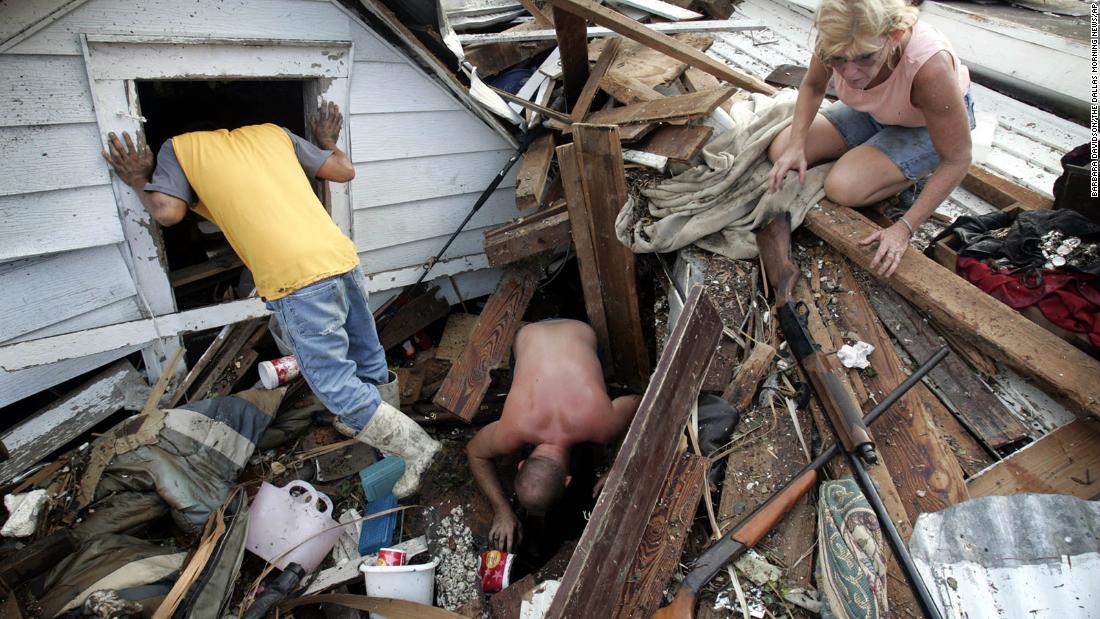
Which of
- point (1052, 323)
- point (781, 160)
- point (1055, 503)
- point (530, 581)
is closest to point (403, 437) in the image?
point (530, 581)

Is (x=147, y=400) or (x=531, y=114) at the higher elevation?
(x=531, y=114)

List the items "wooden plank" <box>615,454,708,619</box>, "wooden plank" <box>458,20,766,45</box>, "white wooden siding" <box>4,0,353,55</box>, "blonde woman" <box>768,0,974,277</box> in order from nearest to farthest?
"wooden plank" <box>615,454,708,619</box>, "blonde woman" <box>768,0,974,277</box>, "white wooden siding" <box>4,0,353,55</box>, "wooden plank" <box>458,20,766,45</box>

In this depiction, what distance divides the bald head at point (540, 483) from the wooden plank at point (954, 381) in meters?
1.74

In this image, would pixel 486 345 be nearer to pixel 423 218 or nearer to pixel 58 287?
pixel 423 218

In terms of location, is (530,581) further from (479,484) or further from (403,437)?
(403,437)

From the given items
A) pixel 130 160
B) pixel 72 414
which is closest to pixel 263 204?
pixel 130 160

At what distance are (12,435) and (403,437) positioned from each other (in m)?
2.08

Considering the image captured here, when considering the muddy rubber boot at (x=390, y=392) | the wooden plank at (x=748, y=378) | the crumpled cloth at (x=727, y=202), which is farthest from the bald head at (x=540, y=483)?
the crumpled cloth at (x=727, y=202)

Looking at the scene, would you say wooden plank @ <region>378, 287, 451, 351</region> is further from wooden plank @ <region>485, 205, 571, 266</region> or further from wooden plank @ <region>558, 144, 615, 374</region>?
wooden plank @ <region>558, 144, 615, 374</region>

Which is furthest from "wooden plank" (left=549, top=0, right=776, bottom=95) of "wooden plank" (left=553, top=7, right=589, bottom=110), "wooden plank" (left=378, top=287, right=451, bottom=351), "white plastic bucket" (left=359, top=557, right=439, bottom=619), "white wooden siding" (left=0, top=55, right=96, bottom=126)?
"white plastic bucket" (left=359, top=557, right=439, bottom=619)

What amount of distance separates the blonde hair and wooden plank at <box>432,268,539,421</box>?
2290 millimetres

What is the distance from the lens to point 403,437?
130 inches

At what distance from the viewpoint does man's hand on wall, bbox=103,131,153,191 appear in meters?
2.71

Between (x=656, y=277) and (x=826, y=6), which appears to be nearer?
(x=826, y=6)
